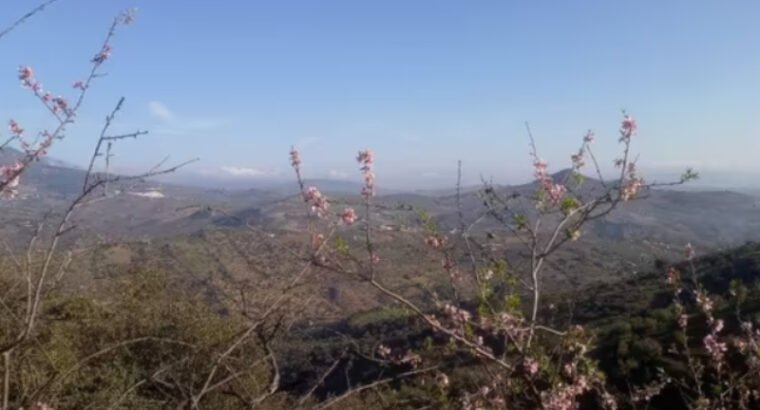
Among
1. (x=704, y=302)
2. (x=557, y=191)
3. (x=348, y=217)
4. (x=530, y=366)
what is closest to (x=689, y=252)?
(x=704, y=302)

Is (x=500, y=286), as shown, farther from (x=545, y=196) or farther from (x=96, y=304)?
(x=96, y=304)

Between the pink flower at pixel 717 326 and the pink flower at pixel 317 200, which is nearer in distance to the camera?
the pink flower at pixel 317 200

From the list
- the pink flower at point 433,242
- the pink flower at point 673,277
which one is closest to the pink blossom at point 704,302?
the pink flower at point 673,277

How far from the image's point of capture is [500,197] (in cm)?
520

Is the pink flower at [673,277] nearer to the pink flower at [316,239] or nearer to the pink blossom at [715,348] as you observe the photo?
the pink blossom at [715,348]

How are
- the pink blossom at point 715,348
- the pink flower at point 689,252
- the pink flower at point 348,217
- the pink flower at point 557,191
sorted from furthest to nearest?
the pink flower at point 689,252
the pink blossom at point 715,348
the pink flower at point 557,191
the pink flower at point 348,217

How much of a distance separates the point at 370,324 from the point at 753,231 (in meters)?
155

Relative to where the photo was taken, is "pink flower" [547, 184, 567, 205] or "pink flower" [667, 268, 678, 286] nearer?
"pink flower" [547, 184, 567, 205]

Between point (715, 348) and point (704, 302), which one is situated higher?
point (704, 302)

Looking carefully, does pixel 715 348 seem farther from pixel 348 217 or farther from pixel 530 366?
pixel 348 217

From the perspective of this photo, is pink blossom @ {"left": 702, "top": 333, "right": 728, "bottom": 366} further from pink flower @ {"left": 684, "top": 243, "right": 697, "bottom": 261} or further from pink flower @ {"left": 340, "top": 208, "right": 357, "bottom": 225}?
pink flower @ {"left": 340, "top": 208, "right": 357, "bottom": 225}

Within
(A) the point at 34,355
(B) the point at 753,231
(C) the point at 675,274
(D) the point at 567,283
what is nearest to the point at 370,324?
(D) the point at 567,283

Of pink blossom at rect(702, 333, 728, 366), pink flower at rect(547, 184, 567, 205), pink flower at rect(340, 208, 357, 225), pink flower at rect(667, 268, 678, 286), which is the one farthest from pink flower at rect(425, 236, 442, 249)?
pink blossom at rect(702, 333, 728, 366)

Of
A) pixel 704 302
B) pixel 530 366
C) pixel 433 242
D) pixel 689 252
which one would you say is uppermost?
pixel 433 242
